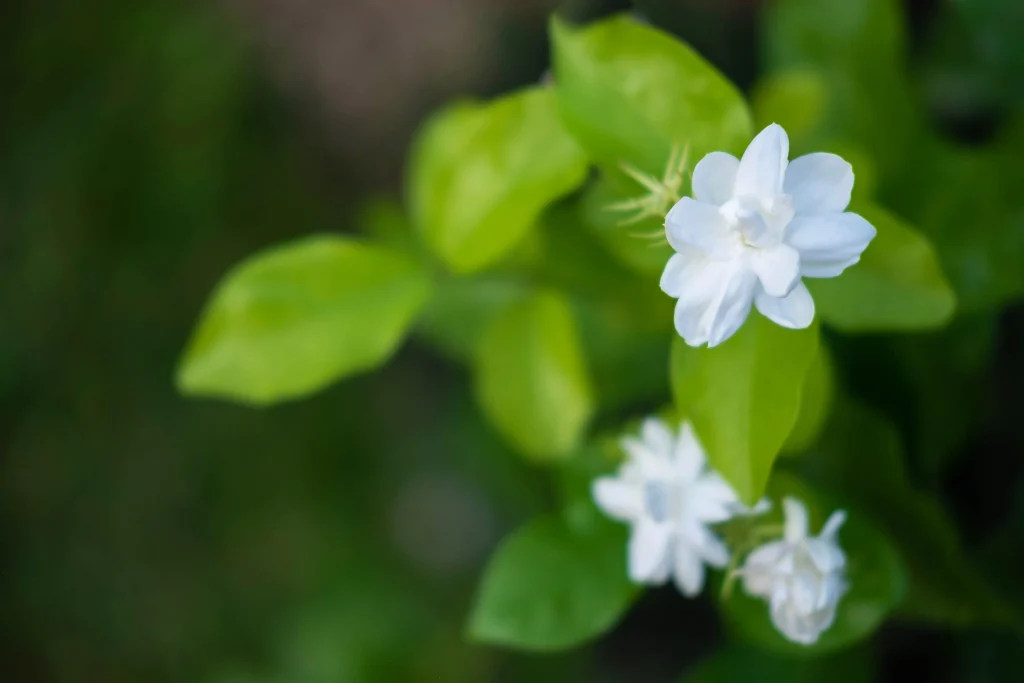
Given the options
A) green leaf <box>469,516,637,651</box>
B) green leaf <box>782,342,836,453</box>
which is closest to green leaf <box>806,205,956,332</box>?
green leaf <box>782,342,836,453</box>

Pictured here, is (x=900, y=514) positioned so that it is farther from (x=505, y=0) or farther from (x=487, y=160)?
(x=505, y=0)

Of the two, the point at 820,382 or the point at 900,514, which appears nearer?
the point at 820,382

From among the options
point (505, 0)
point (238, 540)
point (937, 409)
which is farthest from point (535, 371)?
point (238, 540)

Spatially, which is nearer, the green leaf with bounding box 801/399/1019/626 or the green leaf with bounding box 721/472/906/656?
the green leaf with bounding box 721/472/906/656

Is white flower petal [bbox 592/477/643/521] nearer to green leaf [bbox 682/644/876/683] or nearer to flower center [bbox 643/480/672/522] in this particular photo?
flower center [bbox 643/480/672/522]

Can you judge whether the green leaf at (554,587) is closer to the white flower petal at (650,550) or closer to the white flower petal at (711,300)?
the white flower petal at (650,550)

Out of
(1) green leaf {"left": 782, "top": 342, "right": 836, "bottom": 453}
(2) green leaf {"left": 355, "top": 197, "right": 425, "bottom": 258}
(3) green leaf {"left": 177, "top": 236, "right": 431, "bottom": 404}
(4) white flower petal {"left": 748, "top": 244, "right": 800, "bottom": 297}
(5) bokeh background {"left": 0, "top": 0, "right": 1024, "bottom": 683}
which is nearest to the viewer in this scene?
(4) white flower petal {"left": 748, "top": 244, "right": 800, "bottom": 297}

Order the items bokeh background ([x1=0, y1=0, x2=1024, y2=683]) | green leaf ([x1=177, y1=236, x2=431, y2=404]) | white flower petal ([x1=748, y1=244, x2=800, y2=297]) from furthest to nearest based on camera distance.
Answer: bokeh background ([x1=0, y1=0, x2=1024, y2=683]) < green leaf ([x1=177, y1=236, x2=431, y2=404]) < white flower petal ([x1=748, y1=244, x2=800, y2=297])

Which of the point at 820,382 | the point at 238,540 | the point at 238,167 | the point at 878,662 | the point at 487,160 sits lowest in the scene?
the point at 238,540

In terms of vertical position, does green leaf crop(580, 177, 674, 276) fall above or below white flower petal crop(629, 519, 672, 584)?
above
